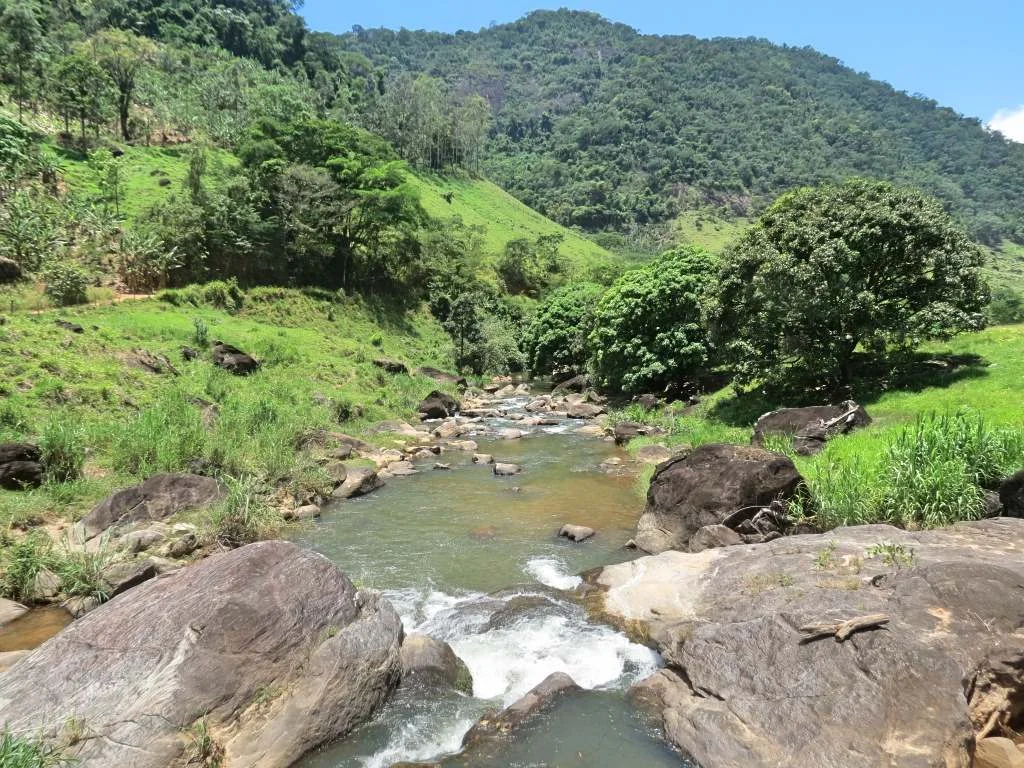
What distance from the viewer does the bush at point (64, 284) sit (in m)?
32.8

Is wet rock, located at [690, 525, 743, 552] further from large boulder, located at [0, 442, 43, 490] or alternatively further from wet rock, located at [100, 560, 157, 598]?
large boulder, located at [0, 442, 43, 490]

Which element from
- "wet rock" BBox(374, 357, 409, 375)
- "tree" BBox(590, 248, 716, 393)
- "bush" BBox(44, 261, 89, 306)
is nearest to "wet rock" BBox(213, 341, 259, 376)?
"bush" BBox(44, 261, 89, 306)

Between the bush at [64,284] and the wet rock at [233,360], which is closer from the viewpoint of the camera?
the wet rock at [233,360]

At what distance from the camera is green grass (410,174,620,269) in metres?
89.9

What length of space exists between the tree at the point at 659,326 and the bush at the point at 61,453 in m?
28.1

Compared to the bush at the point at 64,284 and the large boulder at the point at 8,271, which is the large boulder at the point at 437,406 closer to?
the bush at the point at 64,284

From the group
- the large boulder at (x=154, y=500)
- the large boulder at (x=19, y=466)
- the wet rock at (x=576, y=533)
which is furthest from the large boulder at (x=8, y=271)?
the wet rock at (x=576, y=533)

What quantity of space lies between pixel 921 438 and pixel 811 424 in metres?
6.80

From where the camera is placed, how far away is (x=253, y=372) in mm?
32531

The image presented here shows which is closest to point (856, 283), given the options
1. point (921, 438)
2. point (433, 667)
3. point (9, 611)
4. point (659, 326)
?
point (921, 438)

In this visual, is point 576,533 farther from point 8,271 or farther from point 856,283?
point 8,271

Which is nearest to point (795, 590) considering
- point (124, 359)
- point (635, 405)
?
point (635, 405)

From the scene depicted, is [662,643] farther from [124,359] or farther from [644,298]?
[644,298]

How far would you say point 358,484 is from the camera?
21.4 meters
